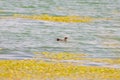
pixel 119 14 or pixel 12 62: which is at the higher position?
pixel 12 62

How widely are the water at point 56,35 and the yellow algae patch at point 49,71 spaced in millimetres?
2463

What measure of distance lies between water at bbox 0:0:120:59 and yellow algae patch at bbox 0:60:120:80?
246cm

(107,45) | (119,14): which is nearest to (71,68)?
(107,45)

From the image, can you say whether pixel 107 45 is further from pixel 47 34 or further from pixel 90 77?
pixel 90 77

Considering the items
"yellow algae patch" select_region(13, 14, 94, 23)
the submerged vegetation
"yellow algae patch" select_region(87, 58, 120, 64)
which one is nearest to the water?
"yellow algae patch" select_region(87, 58, 120, 64)

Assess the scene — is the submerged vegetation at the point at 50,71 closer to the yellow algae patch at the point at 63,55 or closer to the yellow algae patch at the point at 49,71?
the yellow algae patch at the point at 49,71

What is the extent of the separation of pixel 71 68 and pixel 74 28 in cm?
1773

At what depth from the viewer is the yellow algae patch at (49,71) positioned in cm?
2672

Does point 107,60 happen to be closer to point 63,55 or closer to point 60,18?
point 63,55

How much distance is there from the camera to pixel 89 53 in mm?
34094

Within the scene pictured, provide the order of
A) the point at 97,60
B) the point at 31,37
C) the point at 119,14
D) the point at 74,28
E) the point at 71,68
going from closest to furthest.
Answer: the point at 71,68 → the point at 97,60 → the point at 31,37 → the point at 74,28 → the point at 119,14

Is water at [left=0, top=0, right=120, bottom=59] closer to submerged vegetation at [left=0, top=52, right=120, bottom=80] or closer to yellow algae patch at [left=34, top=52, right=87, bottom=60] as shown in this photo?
yellow algae patch at [left=34, top=52, right=87, bottom=60]

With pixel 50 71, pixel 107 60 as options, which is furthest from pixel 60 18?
pixel 50 71

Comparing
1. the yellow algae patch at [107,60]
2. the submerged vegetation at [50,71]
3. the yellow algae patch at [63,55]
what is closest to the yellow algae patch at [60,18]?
the yellow algae patch at [63,55]
